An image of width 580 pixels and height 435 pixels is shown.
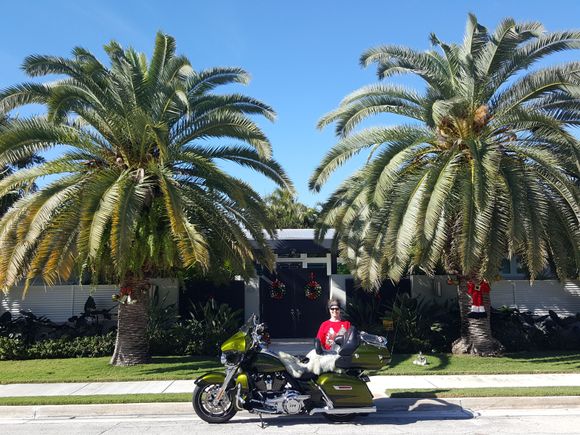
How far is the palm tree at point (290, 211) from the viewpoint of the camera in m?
40.3

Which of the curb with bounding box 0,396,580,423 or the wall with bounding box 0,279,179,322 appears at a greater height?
the wall with bounding box 0,279,179,322

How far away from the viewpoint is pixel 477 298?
12789 mm

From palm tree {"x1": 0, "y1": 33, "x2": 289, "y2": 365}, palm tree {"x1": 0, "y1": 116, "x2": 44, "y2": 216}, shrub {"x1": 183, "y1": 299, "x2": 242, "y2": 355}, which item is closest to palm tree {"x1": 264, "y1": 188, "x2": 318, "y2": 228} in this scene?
palm tree {"x1": 0, "y1": 116, "x2": 44, "y2": 216}

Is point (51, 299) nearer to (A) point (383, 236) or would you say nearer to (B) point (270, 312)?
(B) point (270, 312)

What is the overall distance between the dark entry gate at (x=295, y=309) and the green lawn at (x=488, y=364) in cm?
352

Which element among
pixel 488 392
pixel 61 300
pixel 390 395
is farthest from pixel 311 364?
pixel 61 300

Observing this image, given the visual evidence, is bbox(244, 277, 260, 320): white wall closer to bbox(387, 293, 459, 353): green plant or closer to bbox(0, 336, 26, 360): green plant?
bbox(387, 293, 459, 353): green plant

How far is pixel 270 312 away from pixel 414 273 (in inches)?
174

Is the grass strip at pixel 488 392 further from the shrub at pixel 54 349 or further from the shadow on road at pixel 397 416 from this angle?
the shrub at pixel 54 349

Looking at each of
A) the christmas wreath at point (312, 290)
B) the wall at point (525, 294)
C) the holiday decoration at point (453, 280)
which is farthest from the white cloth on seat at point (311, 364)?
the christmas wreath at point (312, 290)

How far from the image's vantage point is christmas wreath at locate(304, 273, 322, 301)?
53.2 feet

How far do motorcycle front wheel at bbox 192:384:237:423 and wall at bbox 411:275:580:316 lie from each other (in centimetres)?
894

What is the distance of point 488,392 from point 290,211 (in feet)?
107

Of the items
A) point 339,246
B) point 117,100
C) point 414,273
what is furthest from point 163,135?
point 414,273
